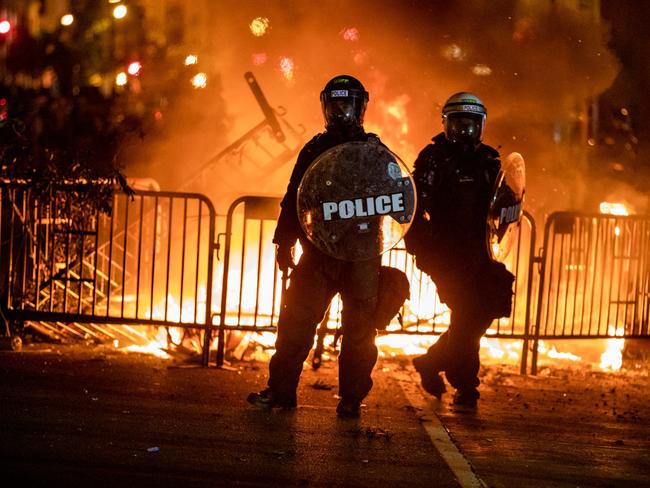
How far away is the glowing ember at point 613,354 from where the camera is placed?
8172 mm

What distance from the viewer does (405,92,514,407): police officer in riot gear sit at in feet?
17.6

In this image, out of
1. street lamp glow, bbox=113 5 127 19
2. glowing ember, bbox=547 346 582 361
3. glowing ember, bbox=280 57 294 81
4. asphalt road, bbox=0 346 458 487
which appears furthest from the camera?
street lamp glow, bbox=113 5 127 19

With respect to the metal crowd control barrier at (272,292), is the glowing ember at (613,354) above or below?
below

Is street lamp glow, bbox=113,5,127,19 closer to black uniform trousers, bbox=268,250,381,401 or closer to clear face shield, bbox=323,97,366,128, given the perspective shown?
clear face shield, bbox=323,97,366,128

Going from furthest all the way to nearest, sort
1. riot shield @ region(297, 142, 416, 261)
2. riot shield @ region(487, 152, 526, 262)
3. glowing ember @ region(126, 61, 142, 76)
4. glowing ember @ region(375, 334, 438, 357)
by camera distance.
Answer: glowing ember @ region(126, 61, 142, 76), glowing ember @ region(375, 334, 438, 357), riot shield @ region(487, 152, 526, 262), riot shield @ region(297, 142, 416, 261)

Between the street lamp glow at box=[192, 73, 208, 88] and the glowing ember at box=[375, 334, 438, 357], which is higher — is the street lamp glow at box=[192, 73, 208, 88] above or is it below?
above

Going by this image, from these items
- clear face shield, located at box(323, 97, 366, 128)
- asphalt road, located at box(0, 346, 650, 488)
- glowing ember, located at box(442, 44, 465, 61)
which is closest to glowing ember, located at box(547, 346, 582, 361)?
asphalt road, located at box(0, 346, 650, 488)

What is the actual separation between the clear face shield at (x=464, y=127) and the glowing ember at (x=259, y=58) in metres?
11.6

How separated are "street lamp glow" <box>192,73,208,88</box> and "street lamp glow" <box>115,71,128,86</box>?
4.17 ft

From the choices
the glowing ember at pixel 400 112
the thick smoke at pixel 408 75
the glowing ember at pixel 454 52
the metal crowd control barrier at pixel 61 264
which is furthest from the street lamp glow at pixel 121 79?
the metal crowd control barrier at pixel 61 264

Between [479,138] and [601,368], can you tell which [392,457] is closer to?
[479,138]

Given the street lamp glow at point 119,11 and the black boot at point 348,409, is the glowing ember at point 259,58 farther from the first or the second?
the black boot at point 348,409

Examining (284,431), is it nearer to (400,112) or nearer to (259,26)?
(400,112)

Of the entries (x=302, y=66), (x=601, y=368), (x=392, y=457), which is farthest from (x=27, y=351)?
(x=302, y=66)
